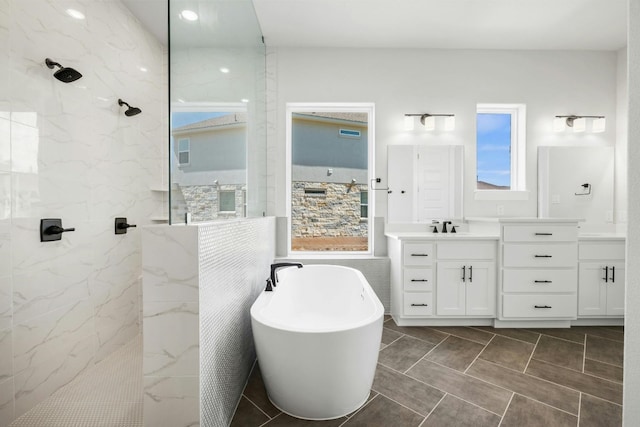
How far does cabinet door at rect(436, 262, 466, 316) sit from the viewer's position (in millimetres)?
2586

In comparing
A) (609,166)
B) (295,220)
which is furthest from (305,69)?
(609,166)

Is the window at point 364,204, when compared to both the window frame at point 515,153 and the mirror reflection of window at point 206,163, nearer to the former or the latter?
the window frame at point 515,153

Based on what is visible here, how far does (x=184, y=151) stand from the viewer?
1205 mm

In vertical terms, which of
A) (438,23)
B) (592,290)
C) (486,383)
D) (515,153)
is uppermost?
(438,23)

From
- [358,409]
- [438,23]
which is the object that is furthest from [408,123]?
[358,409]

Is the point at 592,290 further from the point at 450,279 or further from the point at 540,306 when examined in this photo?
the point at 450,279

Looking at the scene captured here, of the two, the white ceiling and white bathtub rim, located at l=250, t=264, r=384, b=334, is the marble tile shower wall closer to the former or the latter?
the white ceiling

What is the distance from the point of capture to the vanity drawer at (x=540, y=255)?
2.55 metres

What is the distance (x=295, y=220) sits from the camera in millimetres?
3193

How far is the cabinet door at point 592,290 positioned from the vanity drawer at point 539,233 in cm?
32

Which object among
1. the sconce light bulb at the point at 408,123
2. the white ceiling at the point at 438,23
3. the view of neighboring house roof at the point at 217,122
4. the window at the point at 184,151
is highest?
the white ceiling at the point at 438,23

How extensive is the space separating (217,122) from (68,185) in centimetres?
104

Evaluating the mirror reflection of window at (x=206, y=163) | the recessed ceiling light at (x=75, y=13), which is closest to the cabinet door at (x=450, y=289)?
the mirror reflection of window at (x=206, y=163)

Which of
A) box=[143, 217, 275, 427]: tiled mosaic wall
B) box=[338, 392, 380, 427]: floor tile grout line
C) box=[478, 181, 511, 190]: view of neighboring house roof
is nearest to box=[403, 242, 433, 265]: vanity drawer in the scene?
box=[478, 181, 511, 190]: view of neighboring house roof
